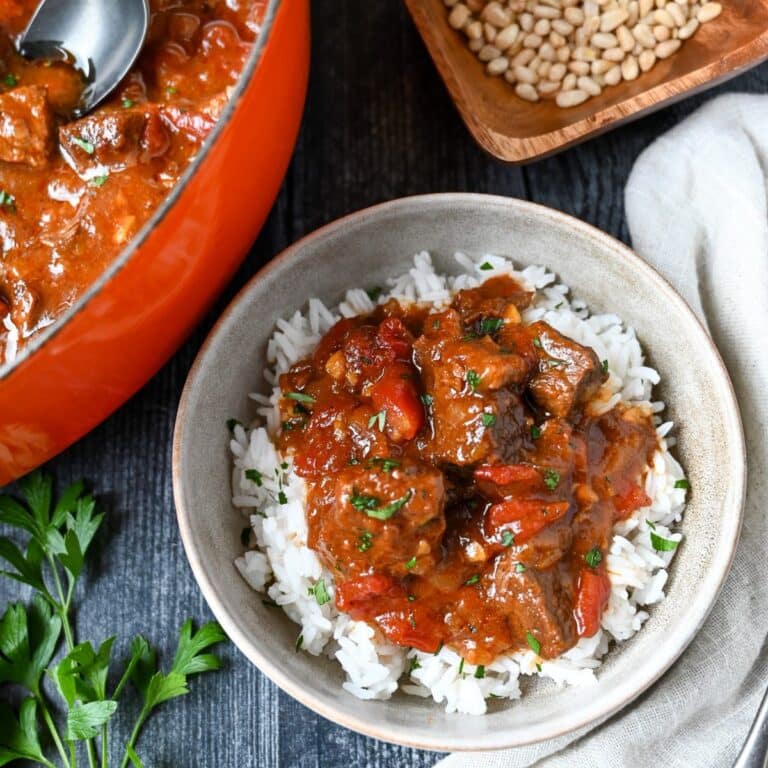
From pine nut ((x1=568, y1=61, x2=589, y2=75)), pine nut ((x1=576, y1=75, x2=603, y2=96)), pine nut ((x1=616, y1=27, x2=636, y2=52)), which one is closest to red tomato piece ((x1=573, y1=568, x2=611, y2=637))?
pine nut ((x1=576, y1=75, x2=603, y2=96))

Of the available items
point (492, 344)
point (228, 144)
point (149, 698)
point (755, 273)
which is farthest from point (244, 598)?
point (755, 273)

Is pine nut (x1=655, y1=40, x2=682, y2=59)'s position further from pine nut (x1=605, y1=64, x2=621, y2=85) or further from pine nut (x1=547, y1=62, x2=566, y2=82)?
pine nut (x1=547, y1=62, x2=566, y2=82)

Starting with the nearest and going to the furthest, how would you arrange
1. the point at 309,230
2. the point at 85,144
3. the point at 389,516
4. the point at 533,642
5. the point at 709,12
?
the point at 389,516 < the point at 533,642 < the point at 85,144 < the point at 709,12 < the point at 309,230

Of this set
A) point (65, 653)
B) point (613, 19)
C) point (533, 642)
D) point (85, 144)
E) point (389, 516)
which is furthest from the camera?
point (613, 19)

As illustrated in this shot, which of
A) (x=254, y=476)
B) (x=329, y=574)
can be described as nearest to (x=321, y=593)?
(x=329, y=574)

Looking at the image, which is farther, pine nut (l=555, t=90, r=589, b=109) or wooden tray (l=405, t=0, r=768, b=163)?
pine nut (l=555, t=90, r=589, b=109)

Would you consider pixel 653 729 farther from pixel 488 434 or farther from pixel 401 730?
pixel 488 434

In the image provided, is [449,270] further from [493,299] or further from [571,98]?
[571,98]

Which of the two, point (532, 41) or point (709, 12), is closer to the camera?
point (709, 12)
